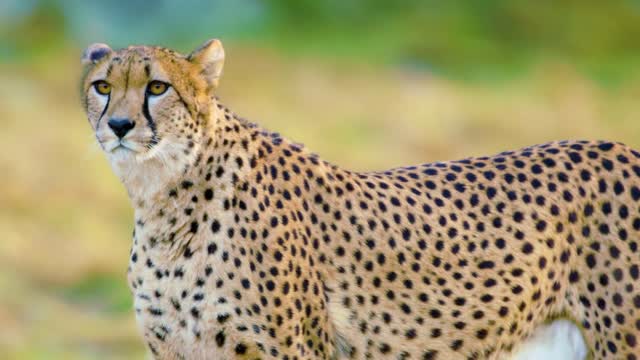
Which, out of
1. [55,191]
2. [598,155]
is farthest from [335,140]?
[598,155]

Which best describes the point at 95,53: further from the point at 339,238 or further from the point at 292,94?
the point at 292,94

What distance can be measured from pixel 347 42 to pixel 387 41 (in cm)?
47

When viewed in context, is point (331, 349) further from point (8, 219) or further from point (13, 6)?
point (13, 6)

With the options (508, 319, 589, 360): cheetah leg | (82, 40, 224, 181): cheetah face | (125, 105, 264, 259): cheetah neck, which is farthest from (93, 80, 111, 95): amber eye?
(508, 319, 589, 360): cheetah leg

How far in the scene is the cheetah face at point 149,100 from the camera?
5984mm

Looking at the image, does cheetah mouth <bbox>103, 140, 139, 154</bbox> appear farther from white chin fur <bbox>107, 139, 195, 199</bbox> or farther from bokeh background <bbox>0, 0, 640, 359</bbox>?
bokeh background <bbox>0, 0, 640, 359</bbox>

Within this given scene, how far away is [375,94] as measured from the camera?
55.6ft

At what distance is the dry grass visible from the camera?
39.3 feet

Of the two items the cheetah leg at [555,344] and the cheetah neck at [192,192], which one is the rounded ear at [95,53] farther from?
the cheetah leg at [555,344]

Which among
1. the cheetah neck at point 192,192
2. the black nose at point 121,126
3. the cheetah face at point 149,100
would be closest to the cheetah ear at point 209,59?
the cheetah face at point 149,100

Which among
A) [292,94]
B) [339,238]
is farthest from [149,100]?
[292,94]

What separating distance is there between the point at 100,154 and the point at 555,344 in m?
6.82

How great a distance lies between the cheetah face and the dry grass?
479 cm

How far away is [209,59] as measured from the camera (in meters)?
6.27
